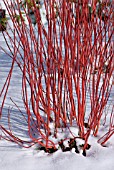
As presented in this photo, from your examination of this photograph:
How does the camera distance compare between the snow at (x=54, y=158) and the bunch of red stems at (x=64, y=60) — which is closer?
the bunch of red stems at (x=64, y=60)

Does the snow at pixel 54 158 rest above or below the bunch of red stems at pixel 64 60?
below

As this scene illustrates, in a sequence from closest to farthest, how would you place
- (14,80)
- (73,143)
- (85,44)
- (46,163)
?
(85,44) → (46,163) → (73,143) → (14,80)

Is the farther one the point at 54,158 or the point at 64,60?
the point at 54,158

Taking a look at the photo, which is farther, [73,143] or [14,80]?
[14,80]

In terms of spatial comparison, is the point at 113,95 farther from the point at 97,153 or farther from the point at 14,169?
the point at 14,169

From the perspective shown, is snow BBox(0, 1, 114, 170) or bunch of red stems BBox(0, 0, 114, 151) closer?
bunch of red stems BBox(0, 0, 114, 151)

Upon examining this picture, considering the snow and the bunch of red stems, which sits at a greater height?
the bunch of red stems

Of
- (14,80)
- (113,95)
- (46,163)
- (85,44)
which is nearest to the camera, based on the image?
(85,44)

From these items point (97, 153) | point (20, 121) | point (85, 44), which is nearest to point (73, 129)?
point (97, 153)

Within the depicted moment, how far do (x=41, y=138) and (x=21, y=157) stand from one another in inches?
6.8

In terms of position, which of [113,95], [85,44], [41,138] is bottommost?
[113,95]

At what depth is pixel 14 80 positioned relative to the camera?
3.30 metres

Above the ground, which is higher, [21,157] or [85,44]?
[85,44]

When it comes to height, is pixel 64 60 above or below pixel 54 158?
above
